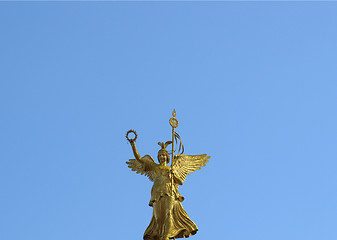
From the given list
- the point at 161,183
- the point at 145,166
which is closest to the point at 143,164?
the point at 145,166

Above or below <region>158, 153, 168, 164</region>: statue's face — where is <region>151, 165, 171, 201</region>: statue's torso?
below

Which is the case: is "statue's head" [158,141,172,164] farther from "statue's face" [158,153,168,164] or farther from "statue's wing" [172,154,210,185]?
"statue's wing" [172,154,210,185]

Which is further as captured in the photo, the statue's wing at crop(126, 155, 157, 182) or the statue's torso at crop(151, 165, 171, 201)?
the statue's wing at crop(126, 155, 157, 182)

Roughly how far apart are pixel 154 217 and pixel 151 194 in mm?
850

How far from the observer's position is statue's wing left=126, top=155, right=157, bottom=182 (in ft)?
126

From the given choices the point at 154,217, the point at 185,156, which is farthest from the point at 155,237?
the point at 185,156

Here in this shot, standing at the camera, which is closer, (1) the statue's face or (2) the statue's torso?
(2) the statue's torso

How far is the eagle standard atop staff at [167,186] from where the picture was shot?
37.1 m

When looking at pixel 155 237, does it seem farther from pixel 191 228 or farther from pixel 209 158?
pixel 209 158

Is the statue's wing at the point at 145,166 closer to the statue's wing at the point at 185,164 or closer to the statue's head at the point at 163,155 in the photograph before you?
the statue's head at the point at 163,155

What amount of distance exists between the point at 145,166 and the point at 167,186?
1.30m

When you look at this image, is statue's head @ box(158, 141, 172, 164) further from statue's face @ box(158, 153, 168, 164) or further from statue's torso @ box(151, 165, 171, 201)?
statue's torso @ box(151, 165, 171, 201)

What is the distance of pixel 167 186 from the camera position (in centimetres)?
3759

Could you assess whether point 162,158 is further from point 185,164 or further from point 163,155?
point 185,164
